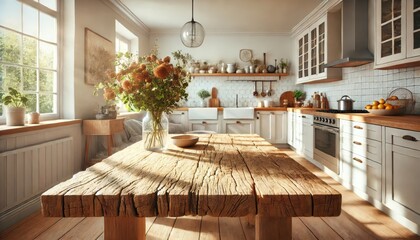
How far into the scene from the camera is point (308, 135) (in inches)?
185

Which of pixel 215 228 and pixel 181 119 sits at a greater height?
pixel 181 119

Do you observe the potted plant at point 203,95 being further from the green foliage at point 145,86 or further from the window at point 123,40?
the green foliage at point 145,86

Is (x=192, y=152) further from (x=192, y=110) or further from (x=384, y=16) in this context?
(x=192, y=110)

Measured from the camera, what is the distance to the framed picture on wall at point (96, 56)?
3748 millimetres

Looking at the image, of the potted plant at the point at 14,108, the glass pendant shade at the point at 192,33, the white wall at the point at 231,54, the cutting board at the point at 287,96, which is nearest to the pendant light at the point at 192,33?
the glass pendant shade at the point at 192,33

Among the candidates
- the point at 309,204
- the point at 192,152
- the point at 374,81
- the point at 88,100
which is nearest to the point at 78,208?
the point at 309,204

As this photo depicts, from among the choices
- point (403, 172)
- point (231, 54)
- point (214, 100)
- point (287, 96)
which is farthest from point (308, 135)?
point (231, 54)

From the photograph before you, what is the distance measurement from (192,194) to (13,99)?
2.35 meters

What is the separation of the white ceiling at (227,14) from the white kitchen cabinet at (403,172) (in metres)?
3.14

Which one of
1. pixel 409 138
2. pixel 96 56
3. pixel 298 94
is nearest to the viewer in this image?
pixel 409 138

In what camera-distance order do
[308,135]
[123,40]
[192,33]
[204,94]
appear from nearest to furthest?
1. [192,33]
2. [308,135]
3. [123,40]
4. [204,94]

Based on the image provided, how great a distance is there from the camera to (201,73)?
639cm

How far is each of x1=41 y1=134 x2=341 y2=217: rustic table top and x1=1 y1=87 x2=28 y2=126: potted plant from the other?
170 centimetres

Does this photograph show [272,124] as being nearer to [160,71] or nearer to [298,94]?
[298,94]
